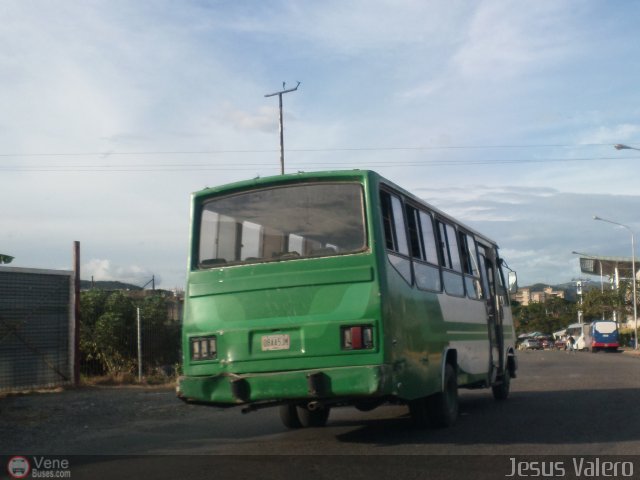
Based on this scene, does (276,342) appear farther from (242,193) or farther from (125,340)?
(125,340)

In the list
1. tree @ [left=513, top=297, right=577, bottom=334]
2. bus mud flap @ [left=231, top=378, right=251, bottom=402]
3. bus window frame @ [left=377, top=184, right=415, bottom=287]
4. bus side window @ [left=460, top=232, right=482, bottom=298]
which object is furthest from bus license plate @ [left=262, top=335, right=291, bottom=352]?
tree @ [left=513, top=297, right=577, bottom=334]

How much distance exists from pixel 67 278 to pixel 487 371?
9695mm

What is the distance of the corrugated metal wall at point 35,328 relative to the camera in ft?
54.1

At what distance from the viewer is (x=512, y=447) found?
30.0 ft

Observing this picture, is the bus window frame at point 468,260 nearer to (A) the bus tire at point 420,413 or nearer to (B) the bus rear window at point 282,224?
(A) the bus tire at point 420,413

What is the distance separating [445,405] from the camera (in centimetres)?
1075

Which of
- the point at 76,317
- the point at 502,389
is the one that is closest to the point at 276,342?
the point at 502,389

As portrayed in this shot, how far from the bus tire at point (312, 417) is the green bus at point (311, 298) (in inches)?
60.2

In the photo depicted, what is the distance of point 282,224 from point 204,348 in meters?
1.71

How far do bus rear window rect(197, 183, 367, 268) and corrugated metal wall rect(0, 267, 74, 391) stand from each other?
27.5 feet

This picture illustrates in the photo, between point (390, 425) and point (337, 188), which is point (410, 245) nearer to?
point (337, 188)

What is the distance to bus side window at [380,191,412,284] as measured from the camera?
30.4 feet

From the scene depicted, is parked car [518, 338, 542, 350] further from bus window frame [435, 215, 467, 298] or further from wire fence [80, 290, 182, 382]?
bus window frame [435, 215, 467, 298]

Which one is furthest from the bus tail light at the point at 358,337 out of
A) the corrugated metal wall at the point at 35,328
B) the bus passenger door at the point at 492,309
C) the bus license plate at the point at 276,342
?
the corrugated metal wall at the point at 35,328
